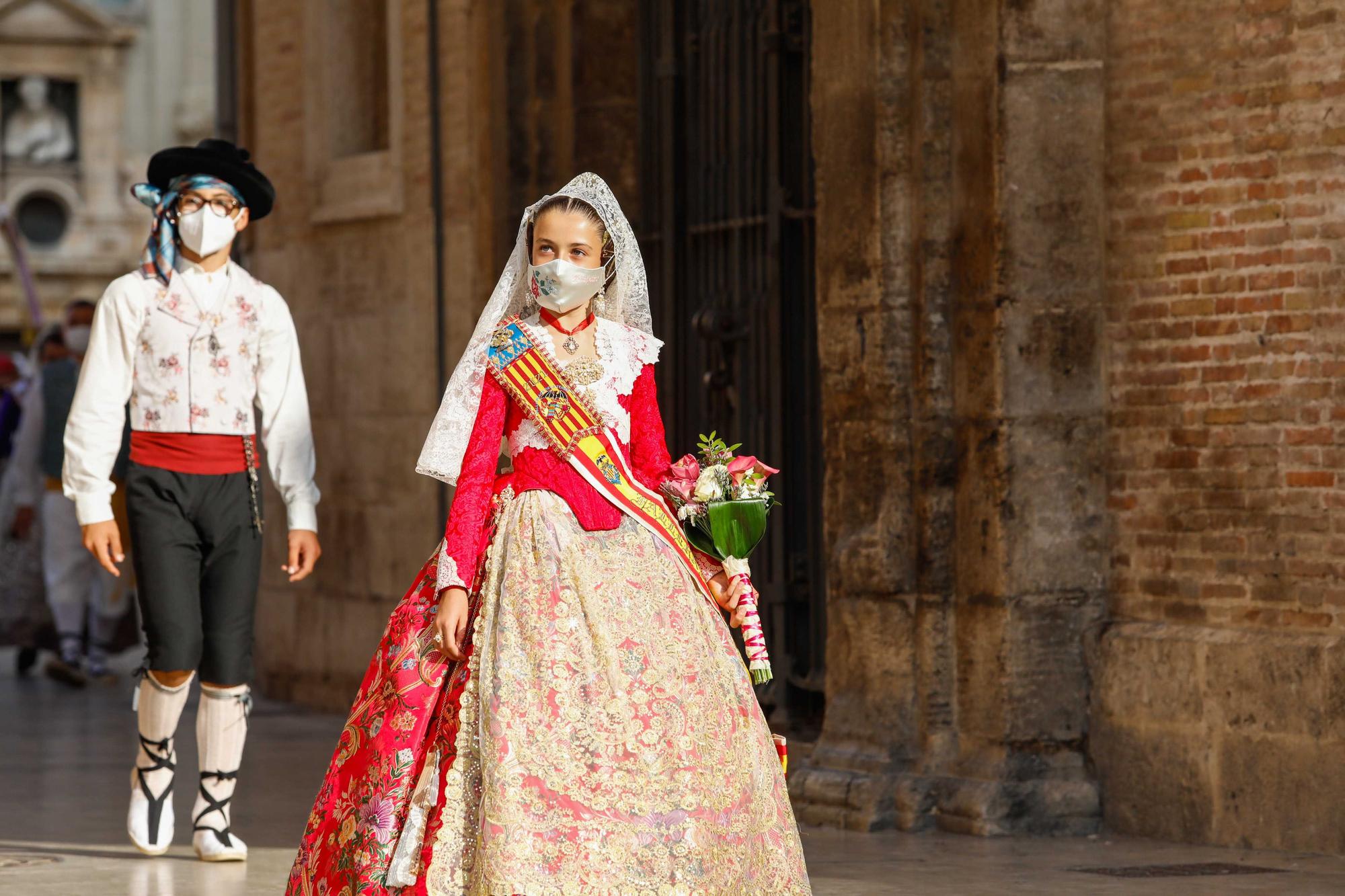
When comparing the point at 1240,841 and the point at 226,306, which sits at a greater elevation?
the point at 226,306

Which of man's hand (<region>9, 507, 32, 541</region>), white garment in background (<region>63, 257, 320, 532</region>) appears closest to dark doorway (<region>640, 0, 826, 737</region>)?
white garment in background (<region>63, 257, 320, 532</region>)

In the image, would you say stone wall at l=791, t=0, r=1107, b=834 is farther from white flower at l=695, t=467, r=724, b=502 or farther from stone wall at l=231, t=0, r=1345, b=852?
white flower at l=695, t=467, r=724, b=502

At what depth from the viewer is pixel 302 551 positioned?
24.4ft

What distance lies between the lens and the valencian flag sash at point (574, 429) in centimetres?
579

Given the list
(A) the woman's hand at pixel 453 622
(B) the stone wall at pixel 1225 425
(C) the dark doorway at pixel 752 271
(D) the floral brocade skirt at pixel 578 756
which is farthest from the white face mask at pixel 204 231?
(B) the stone wall at pixel 1225 425

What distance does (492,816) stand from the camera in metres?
5.33

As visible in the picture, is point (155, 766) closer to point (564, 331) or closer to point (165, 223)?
point (165, 223)

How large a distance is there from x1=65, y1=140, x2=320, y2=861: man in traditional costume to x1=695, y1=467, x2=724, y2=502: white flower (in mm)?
1935

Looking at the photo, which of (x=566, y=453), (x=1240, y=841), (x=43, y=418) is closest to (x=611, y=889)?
(x=566, y=453)

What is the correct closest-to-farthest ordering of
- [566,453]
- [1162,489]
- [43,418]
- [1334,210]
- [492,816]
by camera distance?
[492,816] < [566,453] < [1334,210] < [1162,489] < [43,418]

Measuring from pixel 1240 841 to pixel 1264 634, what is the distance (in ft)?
2.15

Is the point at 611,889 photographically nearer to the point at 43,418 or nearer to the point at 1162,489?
the point at 1162,489

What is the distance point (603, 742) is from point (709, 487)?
73 centimetres

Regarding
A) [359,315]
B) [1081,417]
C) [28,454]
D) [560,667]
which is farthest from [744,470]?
[28,454]
